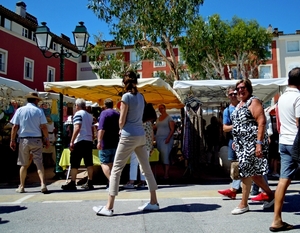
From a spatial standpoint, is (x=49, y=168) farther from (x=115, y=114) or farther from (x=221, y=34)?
(x=221, y=34)

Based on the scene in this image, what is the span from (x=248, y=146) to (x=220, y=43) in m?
21.4

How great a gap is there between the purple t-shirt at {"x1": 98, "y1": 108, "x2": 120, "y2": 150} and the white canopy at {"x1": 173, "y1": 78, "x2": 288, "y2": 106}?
2216mm

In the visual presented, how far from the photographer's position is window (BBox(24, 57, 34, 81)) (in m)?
28.0

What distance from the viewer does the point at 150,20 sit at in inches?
674

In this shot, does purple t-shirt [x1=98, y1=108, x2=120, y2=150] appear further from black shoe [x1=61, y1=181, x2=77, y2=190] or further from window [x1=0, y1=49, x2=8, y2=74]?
window [x1=0, y1=49, x2=8, y2=74]

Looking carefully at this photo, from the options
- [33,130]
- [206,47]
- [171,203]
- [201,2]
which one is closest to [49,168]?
[33,130]

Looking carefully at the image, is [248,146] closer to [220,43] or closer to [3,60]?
[220,43]

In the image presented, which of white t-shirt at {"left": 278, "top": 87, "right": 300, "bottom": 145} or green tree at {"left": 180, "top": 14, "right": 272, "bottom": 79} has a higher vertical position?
green tree at {"left": 180, "top": 14, "right": 272, "bottom": 79}

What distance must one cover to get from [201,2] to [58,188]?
14651 mm

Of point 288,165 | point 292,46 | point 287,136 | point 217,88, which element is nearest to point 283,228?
point 288,165

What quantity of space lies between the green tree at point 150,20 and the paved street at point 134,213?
12929 mm

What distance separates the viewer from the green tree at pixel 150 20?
55.8 feet

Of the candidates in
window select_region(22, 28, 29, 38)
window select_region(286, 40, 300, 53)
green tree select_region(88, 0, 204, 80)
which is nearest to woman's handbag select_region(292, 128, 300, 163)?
green tree select_region(88, 0, 204, 80)

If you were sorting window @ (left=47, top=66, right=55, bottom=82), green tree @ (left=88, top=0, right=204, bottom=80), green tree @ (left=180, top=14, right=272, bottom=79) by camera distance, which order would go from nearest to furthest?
green tree @ (left=88, top=0, right=204, bottom=80) → green tree @ (left=180, top=14, right=272, bottom=79) → window @ (left=47, top=66, right=55, bottom=82)
